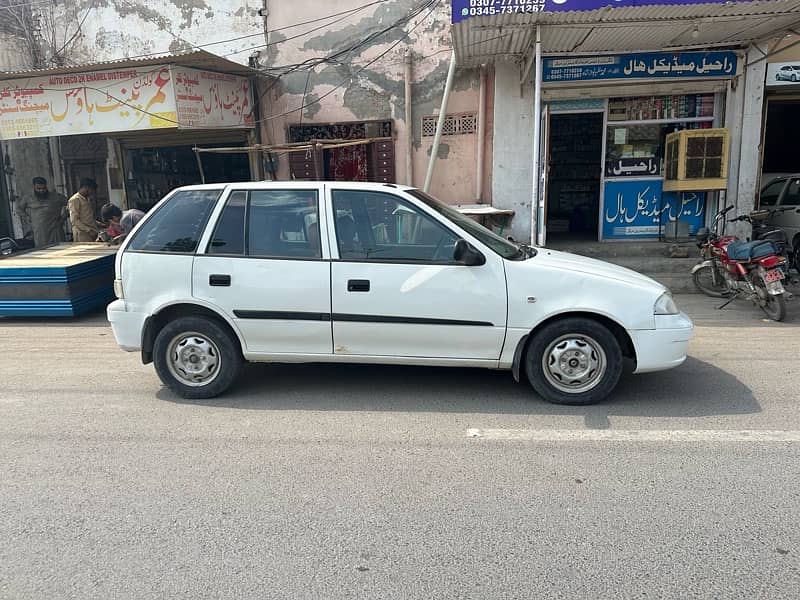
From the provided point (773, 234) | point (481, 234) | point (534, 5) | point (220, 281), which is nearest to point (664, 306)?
point (481, 234)

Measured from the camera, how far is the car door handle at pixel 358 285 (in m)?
4.52

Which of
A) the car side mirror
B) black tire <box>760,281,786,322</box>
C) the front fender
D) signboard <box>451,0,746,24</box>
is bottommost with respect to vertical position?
black tire <box>760,281,786,322</box>

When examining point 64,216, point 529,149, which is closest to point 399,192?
point 529,149

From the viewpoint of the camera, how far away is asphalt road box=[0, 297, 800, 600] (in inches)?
103

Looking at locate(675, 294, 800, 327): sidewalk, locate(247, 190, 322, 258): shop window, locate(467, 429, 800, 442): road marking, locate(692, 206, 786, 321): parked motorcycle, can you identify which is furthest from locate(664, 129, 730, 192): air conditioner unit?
locate(247, 190, 322, 258): shop window

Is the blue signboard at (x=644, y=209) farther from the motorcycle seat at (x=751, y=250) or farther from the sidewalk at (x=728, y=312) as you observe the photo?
the motorcycle seat at (x=751, y=250)

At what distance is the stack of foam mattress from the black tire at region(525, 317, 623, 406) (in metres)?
6.48

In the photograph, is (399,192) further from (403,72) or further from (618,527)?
(403,72)

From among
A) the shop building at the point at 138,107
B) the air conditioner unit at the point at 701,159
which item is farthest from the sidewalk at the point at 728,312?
the shop building at the point at 138,107

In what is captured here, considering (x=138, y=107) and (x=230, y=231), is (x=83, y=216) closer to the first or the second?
(x=138, y=107)

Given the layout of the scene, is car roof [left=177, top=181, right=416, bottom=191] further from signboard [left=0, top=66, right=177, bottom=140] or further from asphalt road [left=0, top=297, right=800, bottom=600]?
signboard [left=0, top=66, right=177, bottom=140]

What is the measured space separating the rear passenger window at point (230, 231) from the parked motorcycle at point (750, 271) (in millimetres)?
6010

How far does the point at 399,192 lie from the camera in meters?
4.66

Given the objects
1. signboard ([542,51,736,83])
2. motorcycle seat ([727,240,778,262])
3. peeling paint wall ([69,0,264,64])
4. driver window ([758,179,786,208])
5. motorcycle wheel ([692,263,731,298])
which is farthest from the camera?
peeling paint wall ([69,0,264,64])
